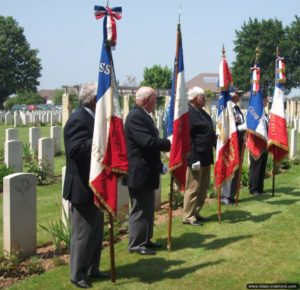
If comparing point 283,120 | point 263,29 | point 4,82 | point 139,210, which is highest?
point 263,29

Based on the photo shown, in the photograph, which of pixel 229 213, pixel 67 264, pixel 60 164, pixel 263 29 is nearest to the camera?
pixel 67 264

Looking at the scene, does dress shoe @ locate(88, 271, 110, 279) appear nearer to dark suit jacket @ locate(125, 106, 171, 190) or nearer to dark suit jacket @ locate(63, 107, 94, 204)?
dark suit jacket @ locate(63, 107, 94, 204)

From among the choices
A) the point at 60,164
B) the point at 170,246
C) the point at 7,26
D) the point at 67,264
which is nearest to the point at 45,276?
the point at 67,264

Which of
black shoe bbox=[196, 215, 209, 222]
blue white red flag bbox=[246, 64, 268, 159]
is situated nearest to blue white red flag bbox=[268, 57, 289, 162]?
blue white red flag bbox=[246, 64, 268, 159]

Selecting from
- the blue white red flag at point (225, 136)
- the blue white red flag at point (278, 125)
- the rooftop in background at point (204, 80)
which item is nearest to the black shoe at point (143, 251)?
the blue white red flag at point (225, 136)

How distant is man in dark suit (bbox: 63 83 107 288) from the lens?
4957 mm

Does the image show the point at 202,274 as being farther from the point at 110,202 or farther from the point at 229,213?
the point at 229,213

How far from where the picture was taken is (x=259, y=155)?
32.4 feet

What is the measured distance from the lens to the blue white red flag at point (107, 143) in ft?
16.1

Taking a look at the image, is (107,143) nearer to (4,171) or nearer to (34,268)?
(34,268)

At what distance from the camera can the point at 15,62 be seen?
6400 centimetres

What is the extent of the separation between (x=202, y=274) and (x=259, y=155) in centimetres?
481

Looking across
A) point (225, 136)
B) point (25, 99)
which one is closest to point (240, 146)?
point (225, 136)

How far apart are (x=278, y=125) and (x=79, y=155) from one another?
19.6 ft
